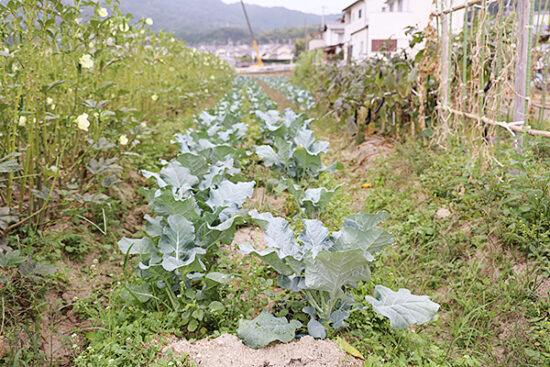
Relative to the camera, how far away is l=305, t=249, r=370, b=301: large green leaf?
160 centimetres

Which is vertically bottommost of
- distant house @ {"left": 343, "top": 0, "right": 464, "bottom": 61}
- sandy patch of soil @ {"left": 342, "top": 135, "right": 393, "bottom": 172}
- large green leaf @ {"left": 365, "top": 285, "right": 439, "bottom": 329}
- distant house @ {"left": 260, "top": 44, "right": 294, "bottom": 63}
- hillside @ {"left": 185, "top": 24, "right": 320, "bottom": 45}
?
large green leaf @ {"left": 365, "top": 285, "right": 439, "bottom": 329}

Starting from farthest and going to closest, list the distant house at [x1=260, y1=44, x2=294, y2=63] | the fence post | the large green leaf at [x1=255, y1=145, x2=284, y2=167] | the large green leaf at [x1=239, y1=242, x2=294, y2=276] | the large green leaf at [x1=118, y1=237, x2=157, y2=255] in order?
the distant house at [x1=260, y1=44, x2=294, y2=63] → the large green leaf at [x1=255, y1=145, x2=284, y2=167] → the fence post → the large green leaf at [x1=118, y1=237, x2=157, y2=255] → the large green leaf at [x1=239, y1=242, x2=294, y2=276]

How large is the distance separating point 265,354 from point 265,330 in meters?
0.09

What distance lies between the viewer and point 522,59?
3010 mm

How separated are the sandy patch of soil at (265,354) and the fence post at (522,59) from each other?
6.91 ft

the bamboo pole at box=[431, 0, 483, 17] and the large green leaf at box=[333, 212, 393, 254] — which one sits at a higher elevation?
the bamboo pole at box=[431, 0, 483, 17]

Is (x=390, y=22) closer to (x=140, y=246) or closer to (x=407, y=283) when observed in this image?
(x=407, y=283)

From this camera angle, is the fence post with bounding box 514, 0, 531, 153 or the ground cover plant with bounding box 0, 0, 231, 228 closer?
the ground cover plant with bounding box 0, 0, 231, 228

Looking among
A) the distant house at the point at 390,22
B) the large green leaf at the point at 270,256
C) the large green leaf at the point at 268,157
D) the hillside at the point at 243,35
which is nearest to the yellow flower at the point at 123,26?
the large green leaf at the point at 268,157

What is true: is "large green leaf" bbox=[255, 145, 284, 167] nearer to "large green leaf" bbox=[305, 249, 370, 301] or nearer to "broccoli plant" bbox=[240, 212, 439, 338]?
"broccoli plant" bbox=[240, 212, 439, 338]

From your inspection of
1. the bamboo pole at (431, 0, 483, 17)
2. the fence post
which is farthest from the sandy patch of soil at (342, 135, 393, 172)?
the fence post

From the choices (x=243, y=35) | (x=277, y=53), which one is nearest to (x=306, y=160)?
(x=277, y=53)

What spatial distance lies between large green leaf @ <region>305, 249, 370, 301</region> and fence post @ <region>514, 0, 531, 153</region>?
73.0 inches

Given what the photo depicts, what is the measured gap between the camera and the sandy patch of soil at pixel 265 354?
162 centimetres
